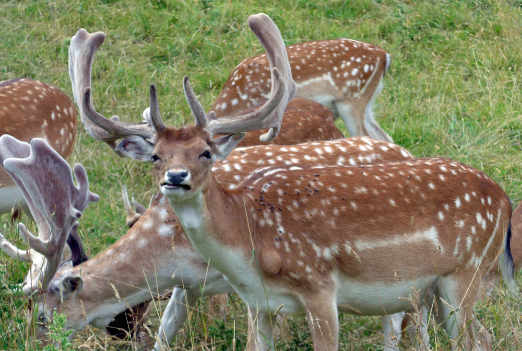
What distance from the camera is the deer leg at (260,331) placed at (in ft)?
12.5

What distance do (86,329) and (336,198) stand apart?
144 cm

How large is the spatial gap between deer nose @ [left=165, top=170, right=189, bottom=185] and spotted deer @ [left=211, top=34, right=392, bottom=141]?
12.2 feet

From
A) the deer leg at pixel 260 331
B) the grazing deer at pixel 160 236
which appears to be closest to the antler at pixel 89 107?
the grazing deer at pixel 160 236

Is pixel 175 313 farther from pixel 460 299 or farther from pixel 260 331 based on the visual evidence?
pixel 460 299

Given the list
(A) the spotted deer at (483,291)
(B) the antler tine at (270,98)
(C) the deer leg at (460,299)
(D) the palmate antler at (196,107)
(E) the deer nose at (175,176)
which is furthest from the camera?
(A) the spotted deer at (483,291)

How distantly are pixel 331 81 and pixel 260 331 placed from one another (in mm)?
3702

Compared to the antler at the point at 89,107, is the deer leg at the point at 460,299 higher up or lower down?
lower down

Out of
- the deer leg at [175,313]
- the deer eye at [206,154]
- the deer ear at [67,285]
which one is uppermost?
the deer eye at [206,154]

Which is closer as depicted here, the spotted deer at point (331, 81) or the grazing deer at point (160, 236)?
the grazing deer at point (160, 236)

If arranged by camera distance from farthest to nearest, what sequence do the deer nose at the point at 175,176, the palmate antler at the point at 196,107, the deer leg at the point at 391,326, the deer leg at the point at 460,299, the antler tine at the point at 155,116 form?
the deer leg at the point at 391,326
the deer leg at the point at 460,299
the palmate antler at the point at 196,107
the antler tine at the point at 155,116
the deer nose at the point at 175,176

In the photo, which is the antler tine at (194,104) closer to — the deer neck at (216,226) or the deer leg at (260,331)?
the deer neck at (216,226)

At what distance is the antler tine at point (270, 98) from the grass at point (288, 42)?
2.04m

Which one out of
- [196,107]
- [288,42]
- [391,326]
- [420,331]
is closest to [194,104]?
[196,107]

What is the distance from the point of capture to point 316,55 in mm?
7422
